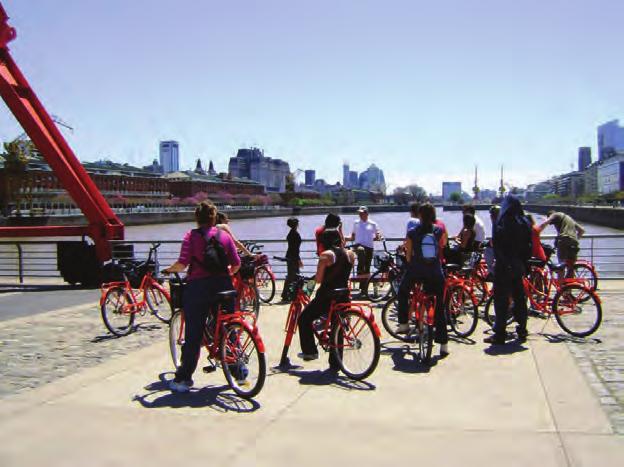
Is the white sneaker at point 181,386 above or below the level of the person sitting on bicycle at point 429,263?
below

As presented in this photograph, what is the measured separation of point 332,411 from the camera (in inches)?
209

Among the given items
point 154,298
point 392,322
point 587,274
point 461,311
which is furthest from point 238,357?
point 587,274

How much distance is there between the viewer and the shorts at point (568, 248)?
1027 cm

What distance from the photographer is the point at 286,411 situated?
534cm

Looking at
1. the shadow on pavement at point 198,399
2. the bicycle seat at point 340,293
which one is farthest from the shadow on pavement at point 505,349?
the shadow on pavement at point 198,399

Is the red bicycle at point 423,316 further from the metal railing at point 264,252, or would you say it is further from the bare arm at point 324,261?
the metal railing at point 264,252

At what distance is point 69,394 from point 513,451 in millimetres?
3949

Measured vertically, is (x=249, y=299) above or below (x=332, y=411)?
above

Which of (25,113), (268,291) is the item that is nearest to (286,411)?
(268,291)

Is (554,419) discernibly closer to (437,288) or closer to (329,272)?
(437,288)

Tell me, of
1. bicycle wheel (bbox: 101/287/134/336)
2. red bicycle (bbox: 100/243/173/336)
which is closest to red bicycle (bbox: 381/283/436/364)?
red bicycle (bbox: 100/243/173/336)

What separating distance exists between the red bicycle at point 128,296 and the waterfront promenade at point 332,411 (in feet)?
3.40

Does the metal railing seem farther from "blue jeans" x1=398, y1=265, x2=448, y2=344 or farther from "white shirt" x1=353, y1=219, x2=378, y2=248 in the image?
"blue jeans" x1=398, y1=265, x2=448, y2=344

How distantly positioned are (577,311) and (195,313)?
497 cm
